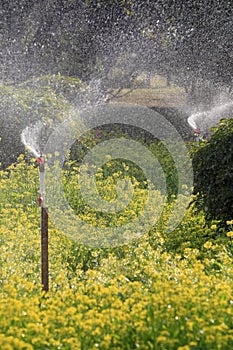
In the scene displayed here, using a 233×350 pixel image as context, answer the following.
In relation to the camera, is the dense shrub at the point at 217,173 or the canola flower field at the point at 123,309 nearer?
the canola flower field at the point at 123,309

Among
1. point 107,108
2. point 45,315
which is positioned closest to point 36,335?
point 45,315

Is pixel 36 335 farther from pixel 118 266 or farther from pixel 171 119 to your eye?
pixel 171 119

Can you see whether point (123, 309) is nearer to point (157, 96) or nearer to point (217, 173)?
point (217, 173)

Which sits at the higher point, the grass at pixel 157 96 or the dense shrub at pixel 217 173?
the grass at pixel 157 96

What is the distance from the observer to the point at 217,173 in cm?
474

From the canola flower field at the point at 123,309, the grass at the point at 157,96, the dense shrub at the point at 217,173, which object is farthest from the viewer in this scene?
the grass at the point at 157,96

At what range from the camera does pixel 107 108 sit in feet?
40.8

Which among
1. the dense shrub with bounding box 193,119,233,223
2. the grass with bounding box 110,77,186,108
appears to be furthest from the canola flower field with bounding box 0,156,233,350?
the grass with bounding box 110,77,186,108

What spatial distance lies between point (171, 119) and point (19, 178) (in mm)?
6952

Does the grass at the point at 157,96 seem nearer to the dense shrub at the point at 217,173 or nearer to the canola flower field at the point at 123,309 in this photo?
the dense shrub at the point at 217,173

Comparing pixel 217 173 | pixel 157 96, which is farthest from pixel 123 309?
pixel 157 96

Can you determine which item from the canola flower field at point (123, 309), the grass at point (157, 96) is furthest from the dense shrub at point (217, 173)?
the grass at point (157, 96)

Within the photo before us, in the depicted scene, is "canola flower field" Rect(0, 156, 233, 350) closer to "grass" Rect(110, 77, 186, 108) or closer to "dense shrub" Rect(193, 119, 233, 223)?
"dense shrub" Rect(193, 119, 233, 223)

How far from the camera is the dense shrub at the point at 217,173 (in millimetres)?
4656
